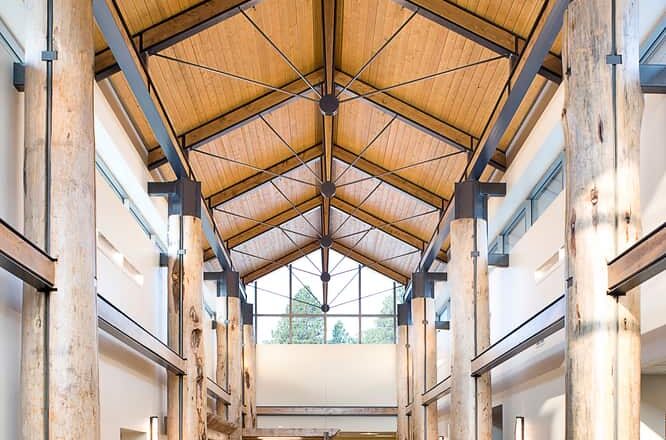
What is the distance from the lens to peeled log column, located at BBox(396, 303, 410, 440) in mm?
19547

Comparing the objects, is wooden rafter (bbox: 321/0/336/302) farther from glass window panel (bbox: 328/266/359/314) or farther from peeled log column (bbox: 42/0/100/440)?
peeled log column (bbox: 42/0/100/440)

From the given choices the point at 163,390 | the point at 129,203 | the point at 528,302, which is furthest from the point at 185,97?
the point at 528,302

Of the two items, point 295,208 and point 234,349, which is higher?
point 295,208

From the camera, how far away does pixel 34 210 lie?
549cm

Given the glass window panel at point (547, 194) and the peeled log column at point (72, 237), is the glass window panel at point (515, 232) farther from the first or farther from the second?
the peeled log column at point (72, 237)

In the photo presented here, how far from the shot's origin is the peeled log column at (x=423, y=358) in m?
16.1

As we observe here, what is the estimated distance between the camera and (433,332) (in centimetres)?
1648

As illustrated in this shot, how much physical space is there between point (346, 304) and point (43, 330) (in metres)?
16.5

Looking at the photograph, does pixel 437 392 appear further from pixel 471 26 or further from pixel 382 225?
pixel 471 26

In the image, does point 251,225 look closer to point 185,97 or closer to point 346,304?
point 346,304

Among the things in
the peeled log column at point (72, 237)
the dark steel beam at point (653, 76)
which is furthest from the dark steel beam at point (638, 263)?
the peeled log column at point (72, 237)

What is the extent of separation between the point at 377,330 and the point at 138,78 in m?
14.2

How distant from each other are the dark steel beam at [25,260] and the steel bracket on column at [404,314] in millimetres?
14511

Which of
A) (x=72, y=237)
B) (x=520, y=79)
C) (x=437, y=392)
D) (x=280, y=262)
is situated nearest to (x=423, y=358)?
(x=437, y=392)
